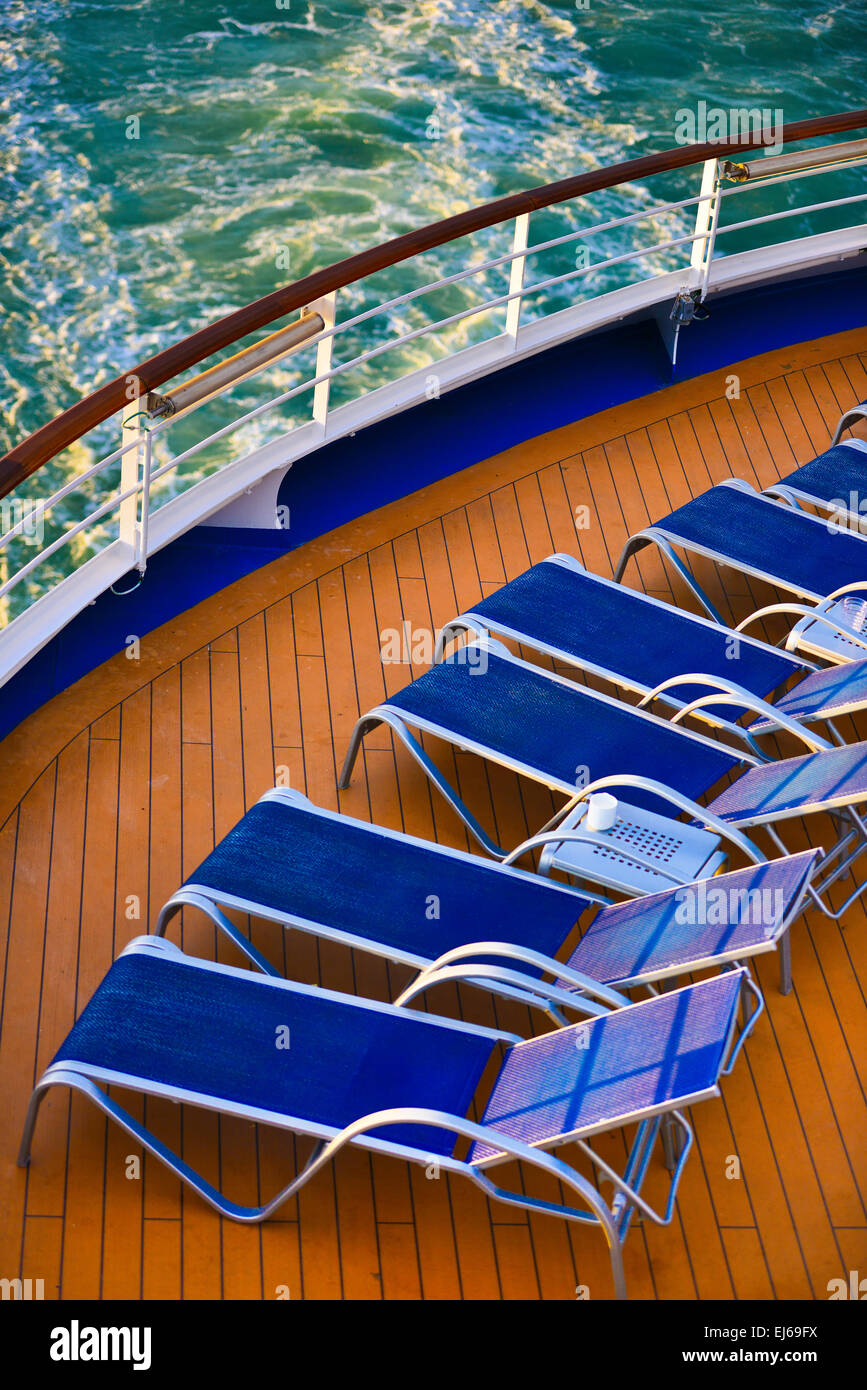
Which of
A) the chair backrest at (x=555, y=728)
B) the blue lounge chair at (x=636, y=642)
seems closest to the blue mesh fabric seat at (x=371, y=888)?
the chair backrest at (x=555, y=728)

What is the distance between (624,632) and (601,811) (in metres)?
Result: 0.84

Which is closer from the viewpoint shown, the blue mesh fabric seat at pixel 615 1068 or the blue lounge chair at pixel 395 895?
the blue mesh fabric seat at pixel 615 1068

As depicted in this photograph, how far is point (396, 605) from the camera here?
13.7ft

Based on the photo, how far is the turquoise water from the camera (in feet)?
36.5

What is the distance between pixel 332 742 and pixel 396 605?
22.9 inches

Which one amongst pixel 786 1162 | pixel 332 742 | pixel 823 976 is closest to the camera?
pixel 786 1162

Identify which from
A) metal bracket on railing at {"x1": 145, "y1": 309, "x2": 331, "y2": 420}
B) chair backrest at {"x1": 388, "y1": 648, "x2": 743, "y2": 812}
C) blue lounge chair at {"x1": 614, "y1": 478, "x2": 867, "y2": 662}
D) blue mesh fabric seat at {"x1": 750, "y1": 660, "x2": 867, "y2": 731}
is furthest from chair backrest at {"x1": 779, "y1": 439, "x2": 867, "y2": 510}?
metal bracket on railing at {"x1": 145, "y1": 309, "x2": 331, "y2": 420}

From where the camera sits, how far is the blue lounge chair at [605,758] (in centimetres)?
312

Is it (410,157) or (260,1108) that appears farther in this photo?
(410,157)

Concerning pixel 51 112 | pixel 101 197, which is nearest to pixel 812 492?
pixel 101 197

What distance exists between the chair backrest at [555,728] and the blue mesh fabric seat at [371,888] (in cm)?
36

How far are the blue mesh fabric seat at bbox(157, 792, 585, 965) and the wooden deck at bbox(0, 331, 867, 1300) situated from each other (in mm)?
239

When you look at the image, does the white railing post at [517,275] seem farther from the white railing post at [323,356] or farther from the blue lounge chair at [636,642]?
the blue lounge chair at [636,642]
